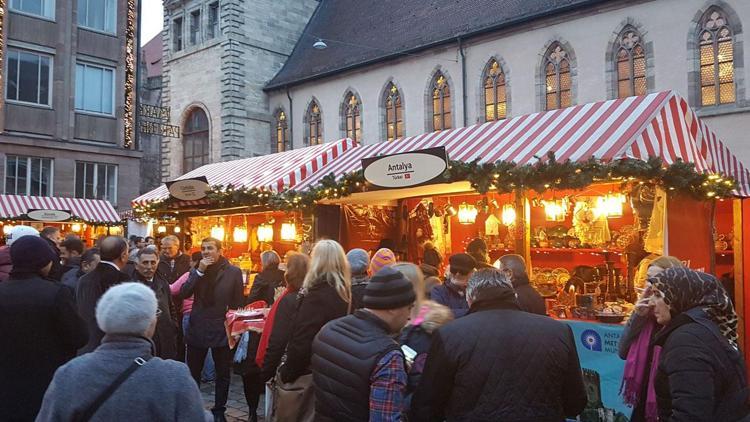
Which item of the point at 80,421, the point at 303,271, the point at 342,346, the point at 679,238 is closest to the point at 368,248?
the point at 679,238

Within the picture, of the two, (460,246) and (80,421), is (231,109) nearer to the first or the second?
(460,246)

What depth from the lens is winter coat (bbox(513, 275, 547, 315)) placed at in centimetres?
534

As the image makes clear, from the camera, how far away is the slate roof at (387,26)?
21084mm

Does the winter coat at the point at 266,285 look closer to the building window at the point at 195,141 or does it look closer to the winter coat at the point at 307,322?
the winter coat at the point at 307,322

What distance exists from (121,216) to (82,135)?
12.7 ft

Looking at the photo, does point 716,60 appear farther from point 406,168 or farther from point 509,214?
point 406,168

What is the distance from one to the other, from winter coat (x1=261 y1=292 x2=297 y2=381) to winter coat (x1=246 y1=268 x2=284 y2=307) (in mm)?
3040

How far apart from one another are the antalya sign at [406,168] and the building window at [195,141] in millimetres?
22687

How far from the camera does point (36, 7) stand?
21672 millimetres

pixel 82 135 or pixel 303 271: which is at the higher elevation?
pixel 82 135

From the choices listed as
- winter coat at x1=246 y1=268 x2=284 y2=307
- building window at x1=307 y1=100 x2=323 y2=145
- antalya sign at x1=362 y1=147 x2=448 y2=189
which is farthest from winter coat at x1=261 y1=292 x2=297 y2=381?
building window at x1=307 y1=100 x2=323 y2=145

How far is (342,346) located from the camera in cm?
289

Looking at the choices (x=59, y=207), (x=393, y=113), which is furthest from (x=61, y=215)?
(x=393, y=113)

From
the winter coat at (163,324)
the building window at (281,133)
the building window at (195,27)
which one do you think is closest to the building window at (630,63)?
the building window at (281,133)
